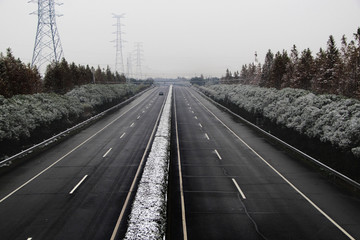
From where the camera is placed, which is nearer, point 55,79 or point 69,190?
point 69,190

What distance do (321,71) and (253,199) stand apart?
40596mm

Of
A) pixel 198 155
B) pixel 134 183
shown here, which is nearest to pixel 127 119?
pixel 198 155

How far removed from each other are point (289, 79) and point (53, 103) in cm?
4510

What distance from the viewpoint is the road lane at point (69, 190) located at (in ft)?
38.2

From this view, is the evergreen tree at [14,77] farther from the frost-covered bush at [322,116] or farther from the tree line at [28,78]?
the frost-covered bush at [322,116]

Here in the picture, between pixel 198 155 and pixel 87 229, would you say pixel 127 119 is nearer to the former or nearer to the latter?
pixel 198 155

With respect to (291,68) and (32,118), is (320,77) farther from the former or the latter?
(32,118)

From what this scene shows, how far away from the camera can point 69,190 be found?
15.7m

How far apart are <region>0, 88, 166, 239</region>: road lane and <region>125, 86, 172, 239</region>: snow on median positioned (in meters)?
0.95

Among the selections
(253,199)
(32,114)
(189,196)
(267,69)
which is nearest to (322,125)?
(253,199)

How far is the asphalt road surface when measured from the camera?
458 inches

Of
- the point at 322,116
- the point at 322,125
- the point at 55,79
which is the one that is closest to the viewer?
the point at 322,125

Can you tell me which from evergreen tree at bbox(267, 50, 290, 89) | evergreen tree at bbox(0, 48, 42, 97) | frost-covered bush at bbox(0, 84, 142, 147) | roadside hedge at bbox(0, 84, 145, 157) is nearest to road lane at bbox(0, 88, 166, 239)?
roadside hedge at bbox(0, 84, 145, 157)

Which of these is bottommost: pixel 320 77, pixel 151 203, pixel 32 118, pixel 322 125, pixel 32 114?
pixel 151 203
